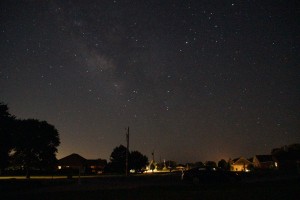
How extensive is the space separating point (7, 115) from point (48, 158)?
17935 millimetres

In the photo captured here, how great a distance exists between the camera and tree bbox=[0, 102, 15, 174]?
119 feet

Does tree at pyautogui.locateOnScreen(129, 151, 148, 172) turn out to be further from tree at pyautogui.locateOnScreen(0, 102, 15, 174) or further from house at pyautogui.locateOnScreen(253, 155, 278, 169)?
tree at pyautogui.locateOnScreen(0, 102, 15, 174)

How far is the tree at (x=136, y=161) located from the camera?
84.3m

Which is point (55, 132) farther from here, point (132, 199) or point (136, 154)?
point (132, 199)

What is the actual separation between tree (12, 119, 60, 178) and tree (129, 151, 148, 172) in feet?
107

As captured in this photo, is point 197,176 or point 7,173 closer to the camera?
point 197,176

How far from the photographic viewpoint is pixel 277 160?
86500 millimetres

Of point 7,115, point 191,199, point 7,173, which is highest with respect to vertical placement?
point 7,115

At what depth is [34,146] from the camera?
170ft

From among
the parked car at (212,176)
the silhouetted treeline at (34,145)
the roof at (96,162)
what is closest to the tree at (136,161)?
the roof at (96,162)

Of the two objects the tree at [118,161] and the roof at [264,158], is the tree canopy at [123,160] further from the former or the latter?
the roof at [264,158]

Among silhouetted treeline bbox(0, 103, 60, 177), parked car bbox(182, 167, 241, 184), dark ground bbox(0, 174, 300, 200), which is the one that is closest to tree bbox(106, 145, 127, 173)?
silhouetted treeline bbox(0, 103, 60, 177)

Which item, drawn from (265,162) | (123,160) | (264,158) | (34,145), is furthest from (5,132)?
(264,158)

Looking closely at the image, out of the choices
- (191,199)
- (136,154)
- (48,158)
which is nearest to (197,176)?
(191,199)
